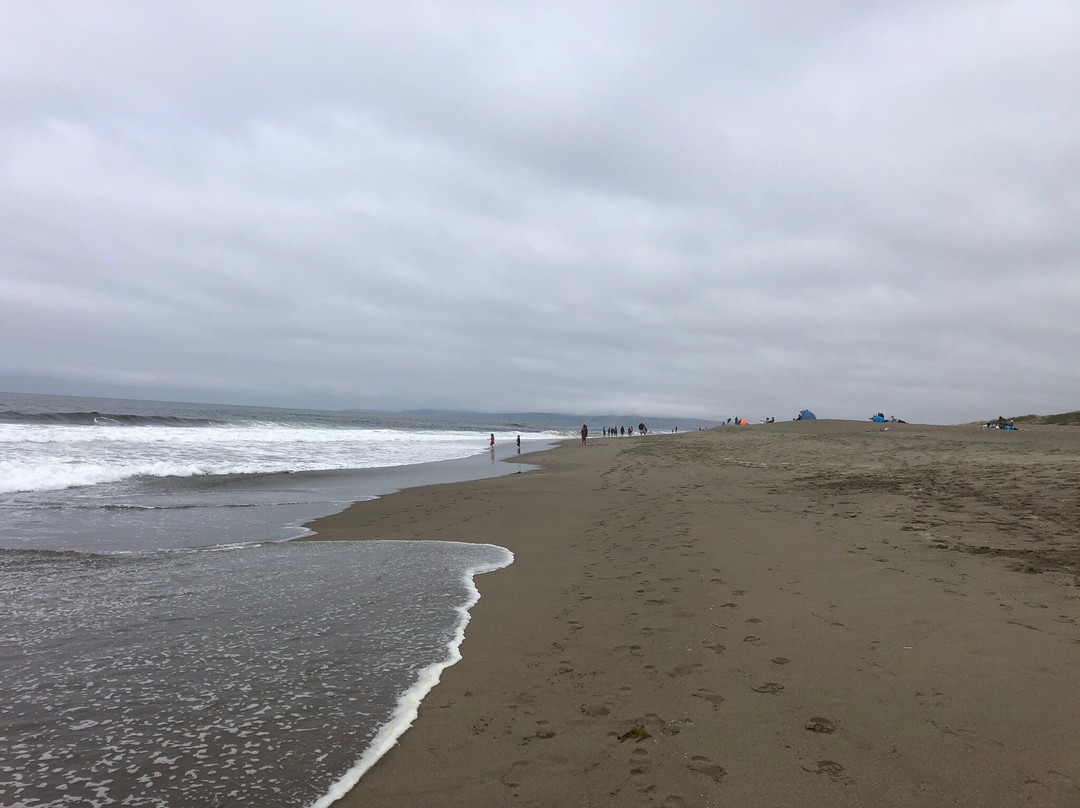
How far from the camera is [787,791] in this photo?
9.60ft

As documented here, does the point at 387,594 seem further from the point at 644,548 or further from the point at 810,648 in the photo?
the point at 810,648

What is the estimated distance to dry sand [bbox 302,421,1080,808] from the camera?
304 centimetres

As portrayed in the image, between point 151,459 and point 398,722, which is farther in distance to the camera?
point 151,459

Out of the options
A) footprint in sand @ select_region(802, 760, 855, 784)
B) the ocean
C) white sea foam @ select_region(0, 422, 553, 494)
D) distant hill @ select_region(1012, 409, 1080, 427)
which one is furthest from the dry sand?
distant hill @ select_region(1012, 409, 1080, 427)

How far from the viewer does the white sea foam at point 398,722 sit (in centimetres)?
308

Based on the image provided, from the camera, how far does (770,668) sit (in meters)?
4.37

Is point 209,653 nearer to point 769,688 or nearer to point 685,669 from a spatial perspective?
point 685,669

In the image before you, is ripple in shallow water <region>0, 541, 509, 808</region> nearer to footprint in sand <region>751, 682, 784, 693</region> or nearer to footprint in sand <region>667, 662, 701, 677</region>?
footprint in sand <region>667, 662, 701, 677</region>

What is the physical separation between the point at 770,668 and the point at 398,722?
2.68 meters

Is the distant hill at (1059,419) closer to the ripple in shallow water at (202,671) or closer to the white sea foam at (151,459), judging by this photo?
the white sea foam at (151,459)

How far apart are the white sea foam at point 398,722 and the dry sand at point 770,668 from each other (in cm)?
8

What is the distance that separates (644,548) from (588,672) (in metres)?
4.33

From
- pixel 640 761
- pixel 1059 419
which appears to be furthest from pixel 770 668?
pixel 1059 419

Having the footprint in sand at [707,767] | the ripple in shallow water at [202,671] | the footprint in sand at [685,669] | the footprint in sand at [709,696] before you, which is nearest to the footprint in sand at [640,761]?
the footprint in sand at [707,767]
